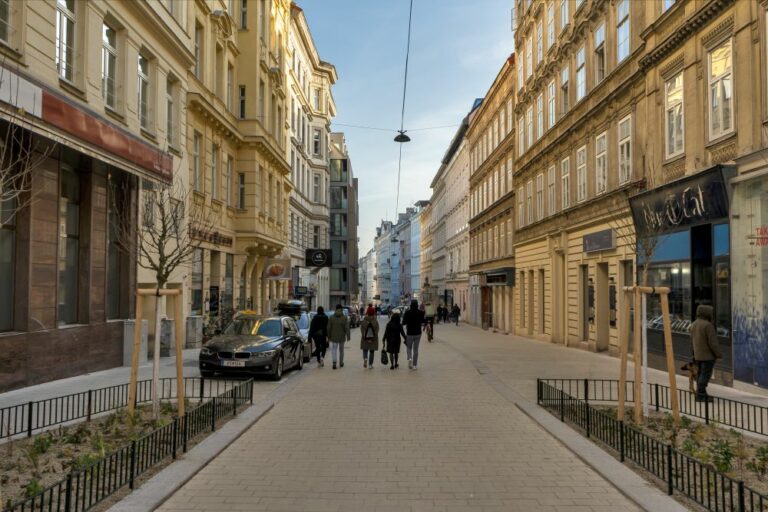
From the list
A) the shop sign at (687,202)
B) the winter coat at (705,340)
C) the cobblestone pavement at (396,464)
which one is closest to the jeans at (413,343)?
the cobblestone pavement at (396,464)

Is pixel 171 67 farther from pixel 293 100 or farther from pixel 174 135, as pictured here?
pixel 293 100

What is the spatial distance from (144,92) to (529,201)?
65.1ft

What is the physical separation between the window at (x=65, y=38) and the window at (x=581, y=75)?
16.4m

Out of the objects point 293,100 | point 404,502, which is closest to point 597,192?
point 404,502

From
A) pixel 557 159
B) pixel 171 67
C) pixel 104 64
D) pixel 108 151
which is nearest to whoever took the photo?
pixel 108 151

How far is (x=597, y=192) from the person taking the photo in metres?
22.2

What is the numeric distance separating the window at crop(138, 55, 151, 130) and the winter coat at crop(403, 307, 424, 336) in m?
8.82

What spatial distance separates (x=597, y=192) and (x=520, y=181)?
485 inches

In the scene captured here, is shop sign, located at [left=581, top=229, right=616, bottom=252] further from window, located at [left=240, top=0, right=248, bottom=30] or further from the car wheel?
window, located at [left=240, top=0, right=248, bottom=30]

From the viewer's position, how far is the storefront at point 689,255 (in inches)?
533

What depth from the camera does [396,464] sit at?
711cm

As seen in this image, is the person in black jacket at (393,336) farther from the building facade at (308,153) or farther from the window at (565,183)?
the building facade at (308,153)

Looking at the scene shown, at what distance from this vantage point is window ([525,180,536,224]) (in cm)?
3219

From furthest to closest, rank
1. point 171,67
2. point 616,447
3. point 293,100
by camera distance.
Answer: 1. point 293,100
2. point 171,67
3. point 616,447
